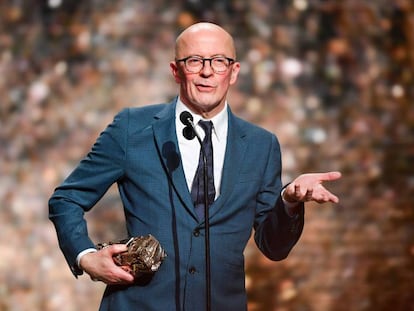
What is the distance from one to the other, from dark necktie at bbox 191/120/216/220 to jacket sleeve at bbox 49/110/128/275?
16 centimetres

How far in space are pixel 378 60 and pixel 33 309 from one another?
1.54m

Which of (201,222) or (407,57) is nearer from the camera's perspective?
(201,222)

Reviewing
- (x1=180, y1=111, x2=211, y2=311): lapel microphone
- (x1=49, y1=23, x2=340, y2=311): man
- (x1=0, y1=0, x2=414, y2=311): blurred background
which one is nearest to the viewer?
(x1=180, y1=111, x2=211, y2=311): lapel microphone

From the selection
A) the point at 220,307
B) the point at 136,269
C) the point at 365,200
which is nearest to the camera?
the point at 136,269

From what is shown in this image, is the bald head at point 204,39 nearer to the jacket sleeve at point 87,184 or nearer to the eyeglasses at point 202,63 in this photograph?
the eyeglasses at point 202,63

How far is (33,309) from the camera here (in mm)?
3232

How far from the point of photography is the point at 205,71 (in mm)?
1819

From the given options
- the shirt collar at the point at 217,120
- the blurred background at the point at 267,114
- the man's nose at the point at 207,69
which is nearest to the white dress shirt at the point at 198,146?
the shirt collar at the point at 217,120

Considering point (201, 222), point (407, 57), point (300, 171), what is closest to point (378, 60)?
point (407, 57)

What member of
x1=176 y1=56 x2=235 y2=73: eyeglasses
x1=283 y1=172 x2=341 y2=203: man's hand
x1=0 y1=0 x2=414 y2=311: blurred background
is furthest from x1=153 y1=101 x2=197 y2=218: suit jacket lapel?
x1=0 y1=0 x2=414 y2=311: blurred background

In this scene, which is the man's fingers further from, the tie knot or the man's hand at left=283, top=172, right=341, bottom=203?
the tie knot

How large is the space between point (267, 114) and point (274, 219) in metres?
1.42

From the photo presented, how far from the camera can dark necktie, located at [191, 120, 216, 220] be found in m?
1.82

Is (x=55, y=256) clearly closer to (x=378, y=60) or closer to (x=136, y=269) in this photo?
(x=378, y=60)
